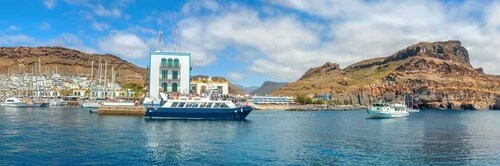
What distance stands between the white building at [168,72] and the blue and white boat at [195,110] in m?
30.8

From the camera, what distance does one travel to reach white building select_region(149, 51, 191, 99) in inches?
4956

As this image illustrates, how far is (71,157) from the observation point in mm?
41094

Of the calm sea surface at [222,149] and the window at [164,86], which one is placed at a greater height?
the window at [164,86]

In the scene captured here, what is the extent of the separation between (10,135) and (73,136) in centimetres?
763

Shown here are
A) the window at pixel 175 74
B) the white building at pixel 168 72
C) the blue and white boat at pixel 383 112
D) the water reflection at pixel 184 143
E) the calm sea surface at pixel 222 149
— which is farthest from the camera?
the window at pixel 175 74

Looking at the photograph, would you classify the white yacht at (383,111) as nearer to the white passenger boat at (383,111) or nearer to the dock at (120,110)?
the white passenger boat at (383,111)

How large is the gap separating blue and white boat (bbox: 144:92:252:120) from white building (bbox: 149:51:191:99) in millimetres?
30769

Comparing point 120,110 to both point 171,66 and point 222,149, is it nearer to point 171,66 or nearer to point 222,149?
point 171,66

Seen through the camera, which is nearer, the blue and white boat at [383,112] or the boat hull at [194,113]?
the boat hull at [194,113]

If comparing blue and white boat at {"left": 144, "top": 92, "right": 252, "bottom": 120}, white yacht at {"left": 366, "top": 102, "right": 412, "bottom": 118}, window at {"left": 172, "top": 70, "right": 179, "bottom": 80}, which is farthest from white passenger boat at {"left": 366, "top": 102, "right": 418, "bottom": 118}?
window at {"left": 172, "top": 70, "right": 179, "bottom": 80}

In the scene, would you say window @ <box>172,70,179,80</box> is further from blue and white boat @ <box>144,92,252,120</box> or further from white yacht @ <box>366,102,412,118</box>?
white yacht @ <box>366,102,412,118</box>

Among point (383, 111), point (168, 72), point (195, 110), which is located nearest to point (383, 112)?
point (383, 111)

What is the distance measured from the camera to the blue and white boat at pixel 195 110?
93.8 meters

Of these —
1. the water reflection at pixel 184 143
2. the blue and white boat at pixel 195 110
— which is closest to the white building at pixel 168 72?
the blue and white boat at pixel 195 110
